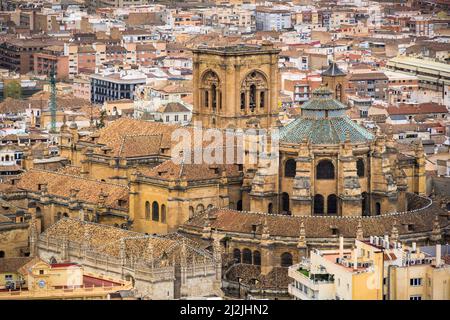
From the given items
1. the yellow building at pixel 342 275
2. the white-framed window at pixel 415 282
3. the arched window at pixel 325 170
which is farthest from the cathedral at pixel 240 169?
the white-framed window at pixel 415 282

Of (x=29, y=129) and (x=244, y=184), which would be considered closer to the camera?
(x=244, y=184)

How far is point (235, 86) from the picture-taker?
440 ft

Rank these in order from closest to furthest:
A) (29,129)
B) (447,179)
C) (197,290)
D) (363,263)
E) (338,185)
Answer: (363,263), (197,290), (338,185), (447,179), (29,129)

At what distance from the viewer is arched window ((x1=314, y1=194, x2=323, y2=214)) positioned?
407ft

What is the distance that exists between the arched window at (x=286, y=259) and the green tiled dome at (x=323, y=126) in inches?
307

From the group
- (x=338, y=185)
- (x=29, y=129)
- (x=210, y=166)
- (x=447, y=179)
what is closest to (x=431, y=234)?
(x=338, y=185)

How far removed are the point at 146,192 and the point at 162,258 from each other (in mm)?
12128

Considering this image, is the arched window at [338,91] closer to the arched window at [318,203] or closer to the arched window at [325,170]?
the arched window at [325,170]

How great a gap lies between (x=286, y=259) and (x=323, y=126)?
9471mm

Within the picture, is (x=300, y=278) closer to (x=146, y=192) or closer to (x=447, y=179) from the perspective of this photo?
(x=146, y=192)

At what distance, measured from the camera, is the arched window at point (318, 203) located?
4884 inches

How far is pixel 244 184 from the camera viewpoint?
12731cm

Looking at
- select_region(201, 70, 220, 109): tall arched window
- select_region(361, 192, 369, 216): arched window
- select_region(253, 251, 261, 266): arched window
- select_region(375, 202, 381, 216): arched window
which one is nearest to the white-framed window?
select_region(253, 251, 261, 266): arched window

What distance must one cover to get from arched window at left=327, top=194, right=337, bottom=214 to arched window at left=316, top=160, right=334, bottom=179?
3.65 feet
